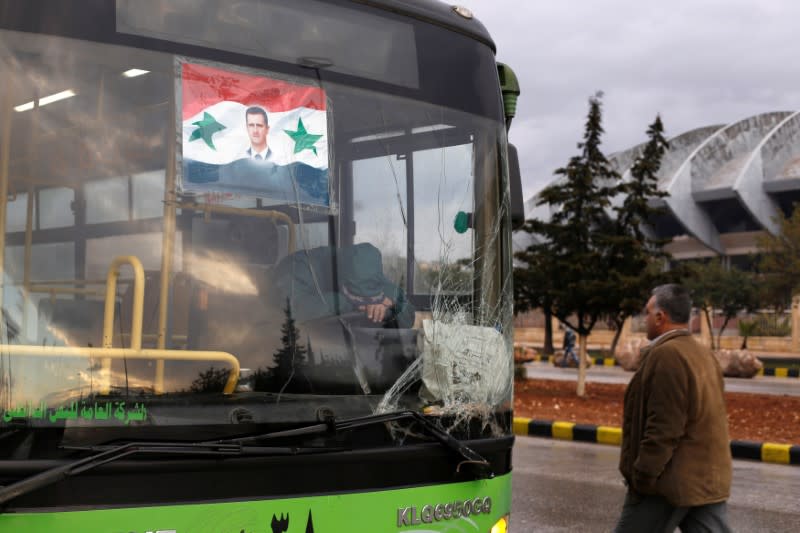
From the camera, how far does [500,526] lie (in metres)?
4.05

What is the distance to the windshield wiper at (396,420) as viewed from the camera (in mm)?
3285

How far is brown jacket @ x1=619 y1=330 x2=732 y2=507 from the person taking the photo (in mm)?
4527

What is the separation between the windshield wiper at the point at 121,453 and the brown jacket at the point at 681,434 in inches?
74.2

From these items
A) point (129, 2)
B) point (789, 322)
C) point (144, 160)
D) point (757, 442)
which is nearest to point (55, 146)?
point (144, 160)

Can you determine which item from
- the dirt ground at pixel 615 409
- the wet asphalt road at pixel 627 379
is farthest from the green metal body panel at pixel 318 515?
the wet asphalt road at pixel 627 379

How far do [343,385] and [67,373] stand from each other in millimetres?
919

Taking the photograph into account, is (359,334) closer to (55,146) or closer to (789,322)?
(55,146)

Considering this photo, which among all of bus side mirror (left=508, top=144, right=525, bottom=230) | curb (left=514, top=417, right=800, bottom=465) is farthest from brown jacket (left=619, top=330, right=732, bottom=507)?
curb (left=514, top=417, right=800, bottom=465)

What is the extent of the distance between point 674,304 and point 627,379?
70.3ft

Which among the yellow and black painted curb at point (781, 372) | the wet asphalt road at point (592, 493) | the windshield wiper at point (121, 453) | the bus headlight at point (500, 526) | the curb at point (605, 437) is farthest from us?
the yellow and black painted curb at point (781, 372)

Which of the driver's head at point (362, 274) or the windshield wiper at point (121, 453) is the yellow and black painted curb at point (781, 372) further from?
the windshield wiper at point (121, 453)

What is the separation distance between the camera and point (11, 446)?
9.77ft

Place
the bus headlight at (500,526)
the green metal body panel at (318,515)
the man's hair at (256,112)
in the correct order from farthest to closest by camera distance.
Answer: the bus headlight at (500,526), the man's hair at (256,112), the green metal body panel at (318,515)

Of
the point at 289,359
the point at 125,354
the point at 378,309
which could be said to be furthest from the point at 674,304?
the point at 125,354
